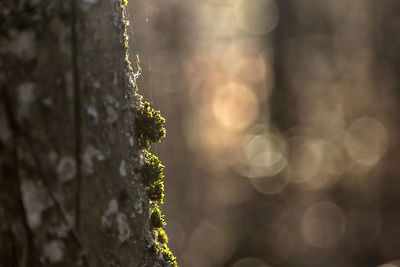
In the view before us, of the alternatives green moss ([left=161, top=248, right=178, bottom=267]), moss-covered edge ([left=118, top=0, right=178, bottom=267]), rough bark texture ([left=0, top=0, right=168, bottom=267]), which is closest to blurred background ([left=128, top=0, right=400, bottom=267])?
moss-covered edge ([left=118, top=0, right=178, bottom=267])

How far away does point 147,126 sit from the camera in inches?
63.4

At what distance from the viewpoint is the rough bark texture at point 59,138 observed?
117 centimetres

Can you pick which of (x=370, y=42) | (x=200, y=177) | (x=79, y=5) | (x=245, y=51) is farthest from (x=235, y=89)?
(x=79, y=5)

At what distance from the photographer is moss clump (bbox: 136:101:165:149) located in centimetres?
159

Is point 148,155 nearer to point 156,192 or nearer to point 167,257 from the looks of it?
point 156,192

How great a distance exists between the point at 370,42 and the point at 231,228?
6.42 metres

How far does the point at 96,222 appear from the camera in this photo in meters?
1.28

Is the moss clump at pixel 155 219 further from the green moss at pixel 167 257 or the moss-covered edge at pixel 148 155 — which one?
the green moss at pixel 167 257

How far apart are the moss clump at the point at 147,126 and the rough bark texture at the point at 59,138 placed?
0.22 m

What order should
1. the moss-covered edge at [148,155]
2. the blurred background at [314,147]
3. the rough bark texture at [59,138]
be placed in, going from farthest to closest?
the blurred background at [314,147] < the moss-covered edge at [148,155] < the rough bark texture at [59,138]

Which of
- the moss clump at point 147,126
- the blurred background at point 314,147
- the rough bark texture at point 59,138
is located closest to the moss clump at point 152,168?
the moss clump at point 147,126

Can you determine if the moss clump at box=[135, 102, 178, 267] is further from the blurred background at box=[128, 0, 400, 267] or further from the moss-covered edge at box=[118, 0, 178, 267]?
the blurred background at box=[128, 0, 400, 267]

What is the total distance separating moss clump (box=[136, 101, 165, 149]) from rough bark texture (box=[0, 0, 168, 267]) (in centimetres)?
22

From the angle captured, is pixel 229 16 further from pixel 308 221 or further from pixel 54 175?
pixel 54 175
